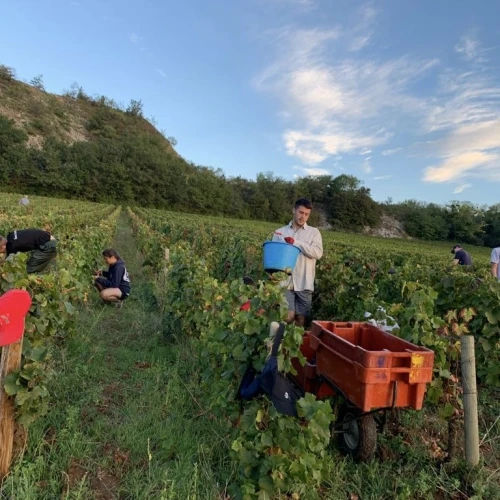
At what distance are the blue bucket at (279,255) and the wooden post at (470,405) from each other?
69.0 inches

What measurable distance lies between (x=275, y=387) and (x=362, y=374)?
19.7 inches

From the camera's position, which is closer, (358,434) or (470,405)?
(470,405)

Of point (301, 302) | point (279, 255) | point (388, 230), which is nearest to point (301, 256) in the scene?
point (301, 302)

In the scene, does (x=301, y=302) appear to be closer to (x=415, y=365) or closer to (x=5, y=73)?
(x=415, y=365)

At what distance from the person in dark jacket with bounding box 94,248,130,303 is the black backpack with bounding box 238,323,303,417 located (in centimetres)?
480

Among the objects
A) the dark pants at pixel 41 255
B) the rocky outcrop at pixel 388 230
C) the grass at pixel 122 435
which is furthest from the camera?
the rocky outcrop at pixel 388 230

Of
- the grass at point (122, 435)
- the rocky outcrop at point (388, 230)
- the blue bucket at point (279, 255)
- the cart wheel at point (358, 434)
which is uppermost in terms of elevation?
the rocky outcrop at point (388, 230)

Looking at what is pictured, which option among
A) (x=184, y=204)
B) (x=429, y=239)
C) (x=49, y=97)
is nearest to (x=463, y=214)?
(x=429, y=239)

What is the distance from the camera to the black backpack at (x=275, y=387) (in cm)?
213

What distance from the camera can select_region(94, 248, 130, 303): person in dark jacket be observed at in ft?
21.9

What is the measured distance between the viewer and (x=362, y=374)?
225 centimetres

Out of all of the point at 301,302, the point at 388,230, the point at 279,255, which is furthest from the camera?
the point at 388,230

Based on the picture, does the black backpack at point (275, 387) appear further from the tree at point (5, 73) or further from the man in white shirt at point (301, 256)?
the tree at point (5, 73)

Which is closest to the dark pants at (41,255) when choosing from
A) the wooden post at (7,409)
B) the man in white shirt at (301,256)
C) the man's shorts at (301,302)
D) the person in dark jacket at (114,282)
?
the person in dark jacket at (114,282)
